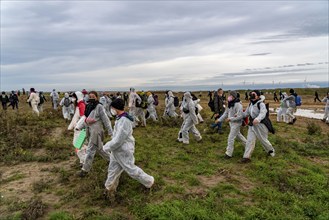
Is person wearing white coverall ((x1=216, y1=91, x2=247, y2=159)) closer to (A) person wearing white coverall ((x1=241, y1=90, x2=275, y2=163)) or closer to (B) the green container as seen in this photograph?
(A) person wearing white coverall ((x1=241, y1=90, x2=275, y2=163))

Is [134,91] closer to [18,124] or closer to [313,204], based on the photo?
[18,124]

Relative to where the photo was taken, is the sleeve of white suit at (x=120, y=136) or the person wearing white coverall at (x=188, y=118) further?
the person wearing white coverall at (x=188, y=118)

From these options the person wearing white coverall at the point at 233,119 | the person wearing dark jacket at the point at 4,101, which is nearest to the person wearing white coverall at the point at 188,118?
the person wearing white coverall at the point at 233,119

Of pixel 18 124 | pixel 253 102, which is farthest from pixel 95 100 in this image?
pixel 18 124

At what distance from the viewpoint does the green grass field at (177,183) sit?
18.2 feet

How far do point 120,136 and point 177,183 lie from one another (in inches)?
83.3

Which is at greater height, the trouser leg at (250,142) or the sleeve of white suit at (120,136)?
the sleeve of white suit at (120,136)

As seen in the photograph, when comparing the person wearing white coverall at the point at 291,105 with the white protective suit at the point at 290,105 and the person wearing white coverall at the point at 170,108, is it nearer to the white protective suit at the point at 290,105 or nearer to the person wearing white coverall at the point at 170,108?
the white protective suit at the point at 290,105

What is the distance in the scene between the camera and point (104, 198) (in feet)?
19.7

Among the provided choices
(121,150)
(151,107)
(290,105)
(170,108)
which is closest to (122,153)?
(121,150)

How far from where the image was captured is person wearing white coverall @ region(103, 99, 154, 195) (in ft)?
18.8

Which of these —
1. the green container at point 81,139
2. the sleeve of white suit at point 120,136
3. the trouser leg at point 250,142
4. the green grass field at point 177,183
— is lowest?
the green grass field at point 177,183

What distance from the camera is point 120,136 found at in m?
5.70

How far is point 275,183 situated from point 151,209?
129 inches
